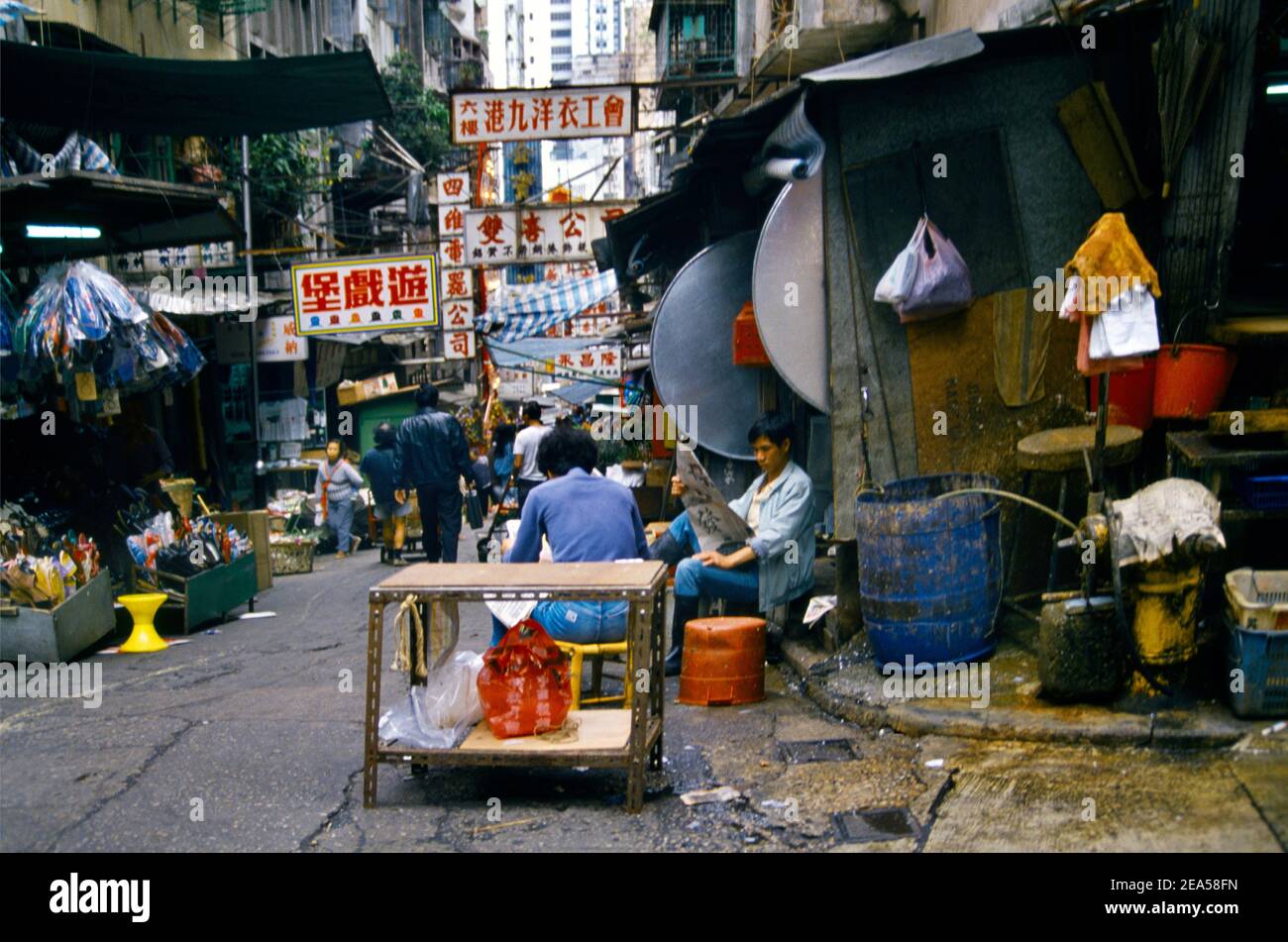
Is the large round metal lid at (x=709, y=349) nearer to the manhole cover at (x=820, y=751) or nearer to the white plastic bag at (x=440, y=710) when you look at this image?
the manhole cover at (x=820, y=751)

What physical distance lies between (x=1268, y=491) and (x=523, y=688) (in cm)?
401

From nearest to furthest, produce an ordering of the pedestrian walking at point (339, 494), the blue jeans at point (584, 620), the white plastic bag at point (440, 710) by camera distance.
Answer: the white plastic bag at point (440, 710), the blue jeans at point (584, 620), the pedestrian walking at point (339, 494)

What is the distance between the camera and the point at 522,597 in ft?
17.0

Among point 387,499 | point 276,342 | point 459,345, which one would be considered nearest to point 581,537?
point 387,499

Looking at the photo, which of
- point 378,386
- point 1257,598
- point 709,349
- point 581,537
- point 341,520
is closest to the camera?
point 1257,598

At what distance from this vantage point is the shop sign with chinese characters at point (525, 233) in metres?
18.2

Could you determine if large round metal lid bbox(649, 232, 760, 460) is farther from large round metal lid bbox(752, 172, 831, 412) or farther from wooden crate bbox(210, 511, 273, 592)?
wooden crate bbox(210, 511, 273, 592)

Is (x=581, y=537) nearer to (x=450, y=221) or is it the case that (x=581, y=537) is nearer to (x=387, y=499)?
(x=387, y=499)

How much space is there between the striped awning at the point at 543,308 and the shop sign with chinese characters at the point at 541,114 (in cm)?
373

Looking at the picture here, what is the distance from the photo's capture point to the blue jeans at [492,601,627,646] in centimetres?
648

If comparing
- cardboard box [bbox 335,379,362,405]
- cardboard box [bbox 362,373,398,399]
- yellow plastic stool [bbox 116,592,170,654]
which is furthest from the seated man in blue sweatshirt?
cardboard box [bbox 362,373,398,399]

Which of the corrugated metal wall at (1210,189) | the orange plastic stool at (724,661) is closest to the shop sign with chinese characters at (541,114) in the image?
the corrugated metal wall at (1210,189)

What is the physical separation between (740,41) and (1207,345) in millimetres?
19452
